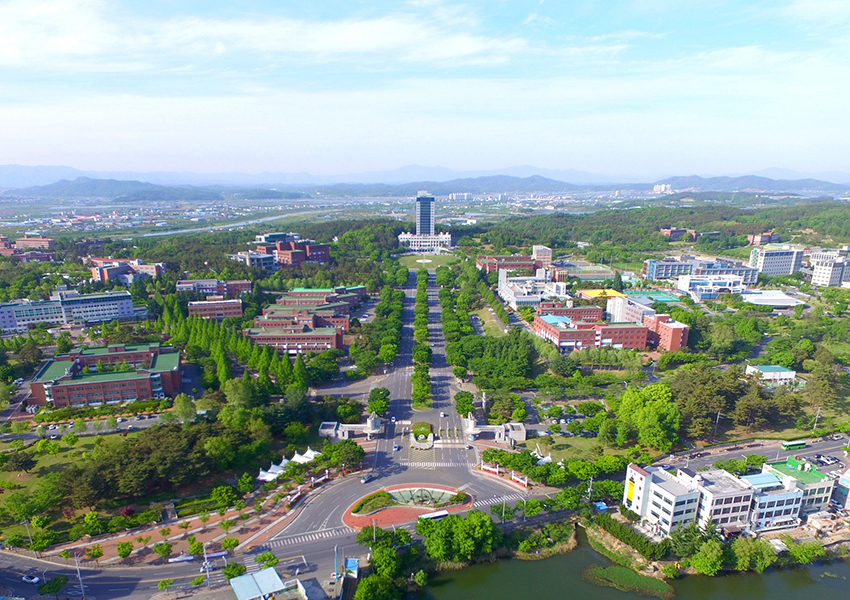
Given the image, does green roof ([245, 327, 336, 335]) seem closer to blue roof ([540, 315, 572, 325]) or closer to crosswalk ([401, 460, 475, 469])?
crosswalk ([401, 460, 475, 469])

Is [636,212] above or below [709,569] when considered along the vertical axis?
above

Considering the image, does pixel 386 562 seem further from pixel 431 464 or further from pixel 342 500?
pixel 431 464

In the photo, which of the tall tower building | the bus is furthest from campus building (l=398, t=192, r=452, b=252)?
the bus

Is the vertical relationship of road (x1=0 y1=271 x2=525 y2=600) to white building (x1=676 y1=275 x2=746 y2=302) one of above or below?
below

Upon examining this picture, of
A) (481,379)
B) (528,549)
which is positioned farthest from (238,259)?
(528,549)

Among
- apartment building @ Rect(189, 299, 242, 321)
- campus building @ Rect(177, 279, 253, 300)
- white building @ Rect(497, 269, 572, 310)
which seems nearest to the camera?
apartment building @ Rect(189, 299, 242, 321)

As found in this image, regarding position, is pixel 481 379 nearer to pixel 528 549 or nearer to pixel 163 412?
pixel 528 549
